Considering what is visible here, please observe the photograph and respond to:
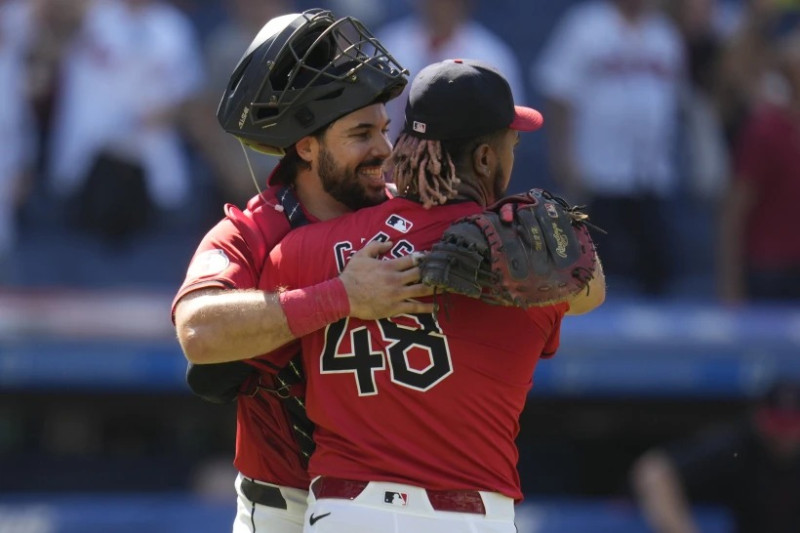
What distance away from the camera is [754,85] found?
7.27 m

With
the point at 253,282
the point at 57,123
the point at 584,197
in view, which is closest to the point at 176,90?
the point at 57,123

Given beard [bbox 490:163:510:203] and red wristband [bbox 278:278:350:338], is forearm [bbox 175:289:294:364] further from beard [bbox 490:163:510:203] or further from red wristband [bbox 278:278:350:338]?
beard [bbox 490:163:510:203]

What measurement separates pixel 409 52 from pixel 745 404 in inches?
93.9

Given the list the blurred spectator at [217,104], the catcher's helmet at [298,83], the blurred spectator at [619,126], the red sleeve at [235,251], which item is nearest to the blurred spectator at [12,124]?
the blurred spectator at [217,104]

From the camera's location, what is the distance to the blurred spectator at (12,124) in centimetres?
665

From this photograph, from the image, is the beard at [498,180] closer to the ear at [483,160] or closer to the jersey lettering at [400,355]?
the ear at [483,160]

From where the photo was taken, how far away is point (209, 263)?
9.61ft

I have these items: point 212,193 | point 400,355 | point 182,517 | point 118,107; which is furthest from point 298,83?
point 212,193

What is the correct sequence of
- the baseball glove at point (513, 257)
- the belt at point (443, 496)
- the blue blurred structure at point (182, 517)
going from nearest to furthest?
the baseball glove at point (513, 257) → the belt at point (443, 496) → the blue blurred structure at point (182, 517)

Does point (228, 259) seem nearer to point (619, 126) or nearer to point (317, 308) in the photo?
point (317, 308)

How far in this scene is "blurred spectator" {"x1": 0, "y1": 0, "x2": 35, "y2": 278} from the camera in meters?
6.65

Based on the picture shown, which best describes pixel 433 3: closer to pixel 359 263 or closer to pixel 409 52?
pixel 409 52

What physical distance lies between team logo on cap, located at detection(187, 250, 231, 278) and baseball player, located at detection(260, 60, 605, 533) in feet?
0.32

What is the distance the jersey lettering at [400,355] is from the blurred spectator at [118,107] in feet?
13.1
